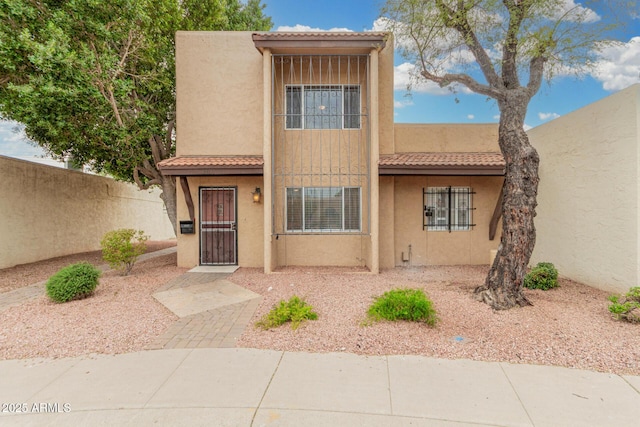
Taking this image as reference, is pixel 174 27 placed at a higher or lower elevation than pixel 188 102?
higher

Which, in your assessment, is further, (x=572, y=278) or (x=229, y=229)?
(x=229, y=229)

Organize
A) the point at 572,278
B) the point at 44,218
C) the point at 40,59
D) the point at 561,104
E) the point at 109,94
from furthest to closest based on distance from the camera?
the point at 44,218, the point at 109,94, the point at 561,104, the point at 572,278, the point at 40,59

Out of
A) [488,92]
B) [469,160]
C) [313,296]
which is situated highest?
[488,92]

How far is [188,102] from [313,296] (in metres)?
6.70

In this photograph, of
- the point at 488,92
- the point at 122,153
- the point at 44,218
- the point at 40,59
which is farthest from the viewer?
the point at 44,218

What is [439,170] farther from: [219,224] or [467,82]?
[219,224]

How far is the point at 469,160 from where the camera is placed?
8.27 m

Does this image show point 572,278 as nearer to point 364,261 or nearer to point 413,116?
point 364,261

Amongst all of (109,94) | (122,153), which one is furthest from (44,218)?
(109,94)

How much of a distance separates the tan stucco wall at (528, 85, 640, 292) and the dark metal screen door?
8.47 metres

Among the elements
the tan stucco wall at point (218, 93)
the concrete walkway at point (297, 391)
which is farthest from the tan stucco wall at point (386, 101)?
the concrete walkway at point (297, 391)

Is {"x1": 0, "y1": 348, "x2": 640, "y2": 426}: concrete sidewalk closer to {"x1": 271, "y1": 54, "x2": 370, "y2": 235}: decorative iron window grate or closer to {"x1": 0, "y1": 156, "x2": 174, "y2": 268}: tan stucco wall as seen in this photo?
{"x1": 271, "y1": 54, "x2": 370, "y2": 235}: decorative iron window grate

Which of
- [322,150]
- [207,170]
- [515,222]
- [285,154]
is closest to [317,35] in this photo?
[322,150]

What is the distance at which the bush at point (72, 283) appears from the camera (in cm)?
547
